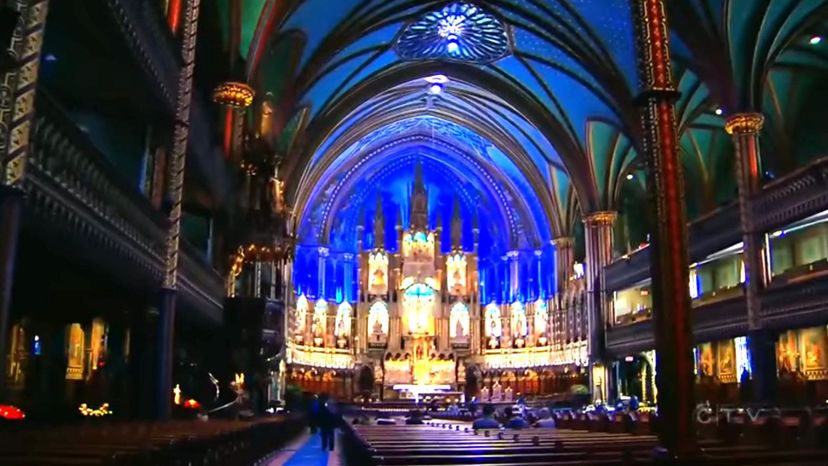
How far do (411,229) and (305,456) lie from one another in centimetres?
2466

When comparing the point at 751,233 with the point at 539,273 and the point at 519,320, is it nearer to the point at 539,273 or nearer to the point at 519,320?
the point at 539,273

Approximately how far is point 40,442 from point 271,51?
59.5 ft

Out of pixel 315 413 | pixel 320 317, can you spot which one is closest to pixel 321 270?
pixel 320 317

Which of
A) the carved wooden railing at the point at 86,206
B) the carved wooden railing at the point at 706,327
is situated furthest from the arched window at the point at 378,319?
the carved wooden railing at the point at 86,206

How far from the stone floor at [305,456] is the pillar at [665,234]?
620 centimetres

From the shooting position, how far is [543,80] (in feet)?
94.0

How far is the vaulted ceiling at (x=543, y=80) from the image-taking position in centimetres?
1975

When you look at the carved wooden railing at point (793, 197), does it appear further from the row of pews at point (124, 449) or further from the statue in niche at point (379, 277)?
the statue in niche at point (379, 277)

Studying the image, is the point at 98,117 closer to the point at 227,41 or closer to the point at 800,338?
the point at 227,41

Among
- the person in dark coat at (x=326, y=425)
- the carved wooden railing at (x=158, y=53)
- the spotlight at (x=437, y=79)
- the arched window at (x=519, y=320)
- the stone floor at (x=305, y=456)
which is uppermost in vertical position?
the spotlight at (x=437, y=79)

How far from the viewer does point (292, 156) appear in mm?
28328

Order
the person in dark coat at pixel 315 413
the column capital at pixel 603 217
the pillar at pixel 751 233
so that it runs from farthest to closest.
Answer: the column capital at pixel 603 217, the pillar at pixel 751 233, the person in dark coat at pixel 315 413

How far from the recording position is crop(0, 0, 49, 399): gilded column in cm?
618

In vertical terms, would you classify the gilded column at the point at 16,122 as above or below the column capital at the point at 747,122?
below
